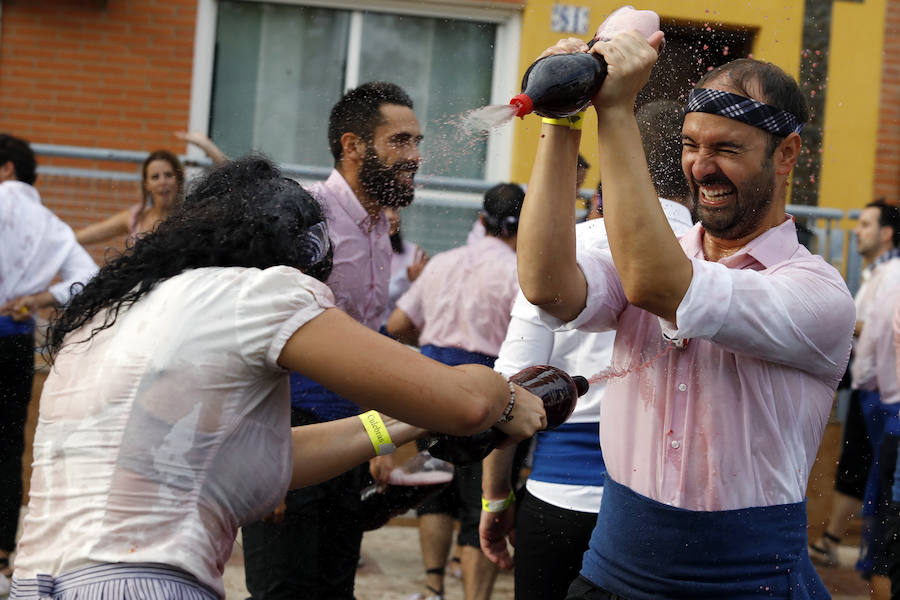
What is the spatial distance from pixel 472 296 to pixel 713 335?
Answer: 3.40 meters

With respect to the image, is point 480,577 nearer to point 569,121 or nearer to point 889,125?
point 569,121

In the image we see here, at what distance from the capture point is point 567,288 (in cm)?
231

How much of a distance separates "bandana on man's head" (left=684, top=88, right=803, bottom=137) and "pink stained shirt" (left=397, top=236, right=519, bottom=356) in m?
2.87

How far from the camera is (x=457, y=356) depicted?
18.4 feet

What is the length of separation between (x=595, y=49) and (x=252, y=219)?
0.80 m

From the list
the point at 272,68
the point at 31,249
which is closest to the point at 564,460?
the point at 31,249

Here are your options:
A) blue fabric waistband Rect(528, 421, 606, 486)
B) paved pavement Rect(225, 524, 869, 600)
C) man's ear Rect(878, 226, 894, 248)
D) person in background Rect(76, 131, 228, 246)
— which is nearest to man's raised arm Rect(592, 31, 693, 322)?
blue fabric waistband Rect(528, 421, 606, 486)

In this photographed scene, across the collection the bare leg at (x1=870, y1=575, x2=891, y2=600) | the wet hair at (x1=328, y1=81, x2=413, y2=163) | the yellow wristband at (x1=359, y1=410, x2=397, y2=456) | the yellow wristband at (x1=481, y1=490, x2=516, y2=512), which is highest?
the wet hair at (x1=328, y1=81, x2=413, y2=163)

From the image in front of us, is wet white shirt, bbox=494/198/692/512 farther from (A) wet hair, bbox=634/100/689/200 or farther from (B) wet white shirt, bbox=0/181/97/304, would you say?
(B) wet white shirt, bbox=0/181/97/304

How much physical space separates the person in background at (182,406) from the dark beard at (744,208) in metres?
0.58

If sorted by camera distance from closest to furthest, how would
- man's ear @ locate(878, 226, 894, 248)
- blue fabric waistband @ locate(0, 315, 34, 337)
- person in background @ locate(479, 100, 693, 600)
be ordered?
1. person in background @ locate(479, 100, 693, 600)
2. blue fabric waistband @ locate(0, 315, 34, 337)
3. man's ear @ locate(878, 226, 894, 248)

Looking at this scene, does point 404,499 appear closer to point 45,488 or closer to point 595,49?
point 45,488

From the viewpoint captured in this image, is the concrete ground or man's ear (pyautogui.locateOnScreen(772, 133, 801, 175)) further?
the concrete ground

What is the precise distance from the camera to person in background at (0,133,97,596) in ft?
18.7
